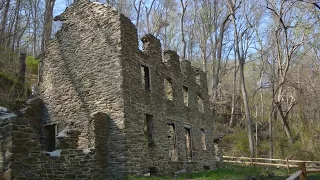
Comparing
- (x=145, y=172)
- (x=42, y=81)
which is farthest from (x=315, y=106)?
(x=42, y=81)

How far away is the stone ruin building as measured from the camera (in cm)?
1245

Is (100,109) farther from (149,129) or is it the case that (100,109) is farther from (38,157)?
(38,157)

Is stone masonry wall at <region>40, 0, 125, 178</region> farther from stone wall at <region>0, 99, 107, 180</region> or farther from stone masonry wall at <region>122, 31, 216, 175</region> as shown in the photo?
stone wall at <region>0, 99, 107, 180</region>

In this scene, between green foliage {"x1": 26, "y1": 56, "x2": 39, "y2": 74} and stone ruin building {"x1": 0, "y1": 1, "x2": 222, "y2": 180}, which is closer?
stone ruin building {"x1": 0, "y1": 1, "x2": 222, "y2": 180}

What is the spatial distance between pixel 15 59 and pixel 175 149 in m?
12.4

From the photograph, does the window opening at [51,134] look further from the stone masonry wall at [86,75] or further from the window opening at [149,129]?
the window opening at [149,129]

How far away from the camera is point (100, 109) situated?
571 inches

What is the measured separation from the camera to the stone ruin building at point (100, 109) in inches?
490

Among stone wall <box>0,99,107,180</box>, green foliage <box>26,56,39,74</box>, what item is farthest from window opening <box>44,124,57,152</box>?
green foliage <box>26,56,39,74</box>

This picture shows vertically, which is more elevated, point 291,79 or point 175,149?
point 291,79

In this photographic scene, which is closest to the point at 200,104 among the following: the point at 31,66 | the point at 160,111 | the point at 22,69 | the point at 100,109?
the point at 160,111

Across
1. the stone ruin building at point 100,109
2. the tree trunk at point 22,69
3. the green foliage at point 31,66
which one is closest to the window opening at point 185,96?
the stone ruin building at point 100,109

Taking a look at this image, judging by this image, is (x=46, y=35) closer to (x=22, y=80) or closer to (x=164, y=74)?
(x=22, y=80)

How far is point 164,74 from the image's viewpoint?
715 inches
